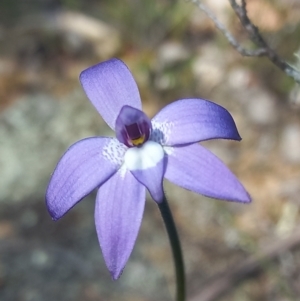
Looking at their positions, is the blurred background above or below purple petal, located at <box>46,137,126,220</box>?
below

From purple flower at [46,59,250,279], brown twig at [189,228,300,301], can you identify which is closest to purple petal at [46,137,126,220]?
purple flower at [46,59,250,279]

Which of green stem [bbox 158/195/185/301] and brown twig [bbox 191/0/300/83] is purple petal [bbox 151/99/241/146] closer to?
green stem [bbox 158/195/185/301]

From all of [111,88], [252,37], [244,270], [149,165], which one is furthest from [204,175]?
[244,270]

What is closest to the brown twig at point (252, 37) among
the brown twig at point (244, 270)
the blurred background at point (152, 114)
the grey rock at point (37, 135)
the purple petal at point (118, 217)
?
the blurred background at point (152, 114)

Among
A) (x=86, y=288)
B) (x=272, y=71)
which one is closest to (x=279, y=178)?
(x=272, y=71)

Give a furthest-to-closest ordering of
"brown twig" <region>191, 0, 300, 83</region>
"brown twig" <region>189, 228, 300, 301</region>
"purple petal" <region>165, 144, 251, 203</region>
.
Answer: "brown twig" <region>189, 228, 300, 301</region> < "brown twig" <region>191, 0, 300, 83</region> < "purple petal" <region>165, 144, 251, 203</region>

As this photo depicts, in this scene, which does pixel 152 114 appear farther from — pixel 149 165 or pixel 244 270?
pixel 149 165

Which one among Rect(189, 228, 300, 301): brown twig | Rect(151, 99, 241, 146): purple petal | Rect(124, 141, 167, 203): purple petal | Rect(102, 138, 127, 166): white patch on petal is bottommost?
Rect(189, 228, 300, 301): brown twig

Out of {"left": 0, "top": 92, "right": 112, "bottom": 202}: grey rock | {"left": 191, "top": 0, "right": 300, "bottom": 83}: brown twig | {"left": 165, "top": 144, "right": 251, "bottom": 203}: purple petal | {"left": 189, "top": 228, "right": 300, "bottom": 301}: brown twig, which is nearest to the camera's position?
{"left": 165, "top": 144, "right": 251, "bottom": 203}: purple petal

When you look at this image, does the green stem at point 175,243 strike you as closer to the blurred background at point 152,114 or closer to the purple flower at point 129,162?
the purple flower at point 129,162
